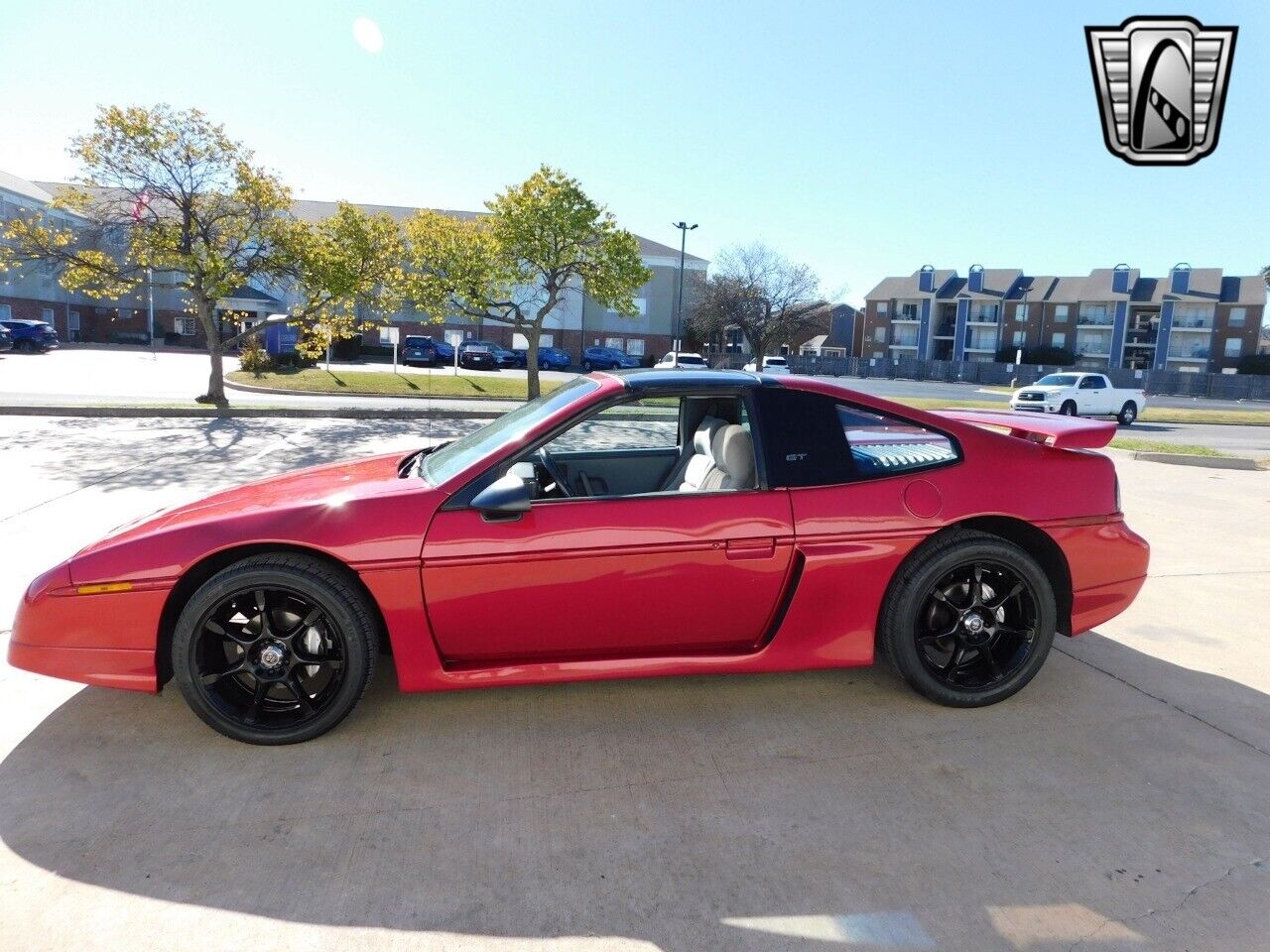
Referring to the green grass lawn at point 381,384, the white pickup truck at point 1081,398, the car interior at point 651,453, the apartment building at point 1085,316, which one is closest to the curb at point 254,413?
the green grass lawn at point 381,384

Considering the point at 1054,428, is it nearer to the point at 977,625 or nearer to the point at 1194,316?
the point at 977,625

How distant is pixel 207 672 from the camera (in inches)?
118

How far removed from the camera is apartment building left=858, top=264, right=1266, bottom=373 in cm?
6912

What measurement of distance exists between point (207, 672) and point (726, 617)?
197cm

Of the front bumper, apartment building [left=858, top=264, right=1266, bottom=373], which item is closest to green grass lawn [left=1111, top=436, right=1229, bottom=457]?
the front bumper

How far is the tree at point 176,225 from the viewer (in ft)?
55.2

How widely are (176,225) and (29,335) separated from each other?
2883 centimetres

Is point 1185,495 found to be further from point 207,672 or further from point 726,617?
point 207,672

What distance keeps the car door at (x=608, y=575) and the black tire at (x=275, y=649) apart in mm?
326

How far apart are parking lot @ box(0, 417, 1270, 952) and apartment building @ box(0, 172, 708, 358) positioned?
145 ft

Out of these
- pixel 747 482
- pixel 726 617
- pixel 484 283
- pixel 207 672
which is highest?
pixel 484 283

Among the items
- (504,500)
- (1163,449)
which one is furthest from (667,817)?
(1163,449)

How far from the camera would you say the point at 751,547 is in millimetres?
3129

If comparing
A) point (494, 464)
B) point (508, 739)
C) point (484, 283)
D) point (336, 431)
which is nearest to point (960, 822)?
point (508, 739)
